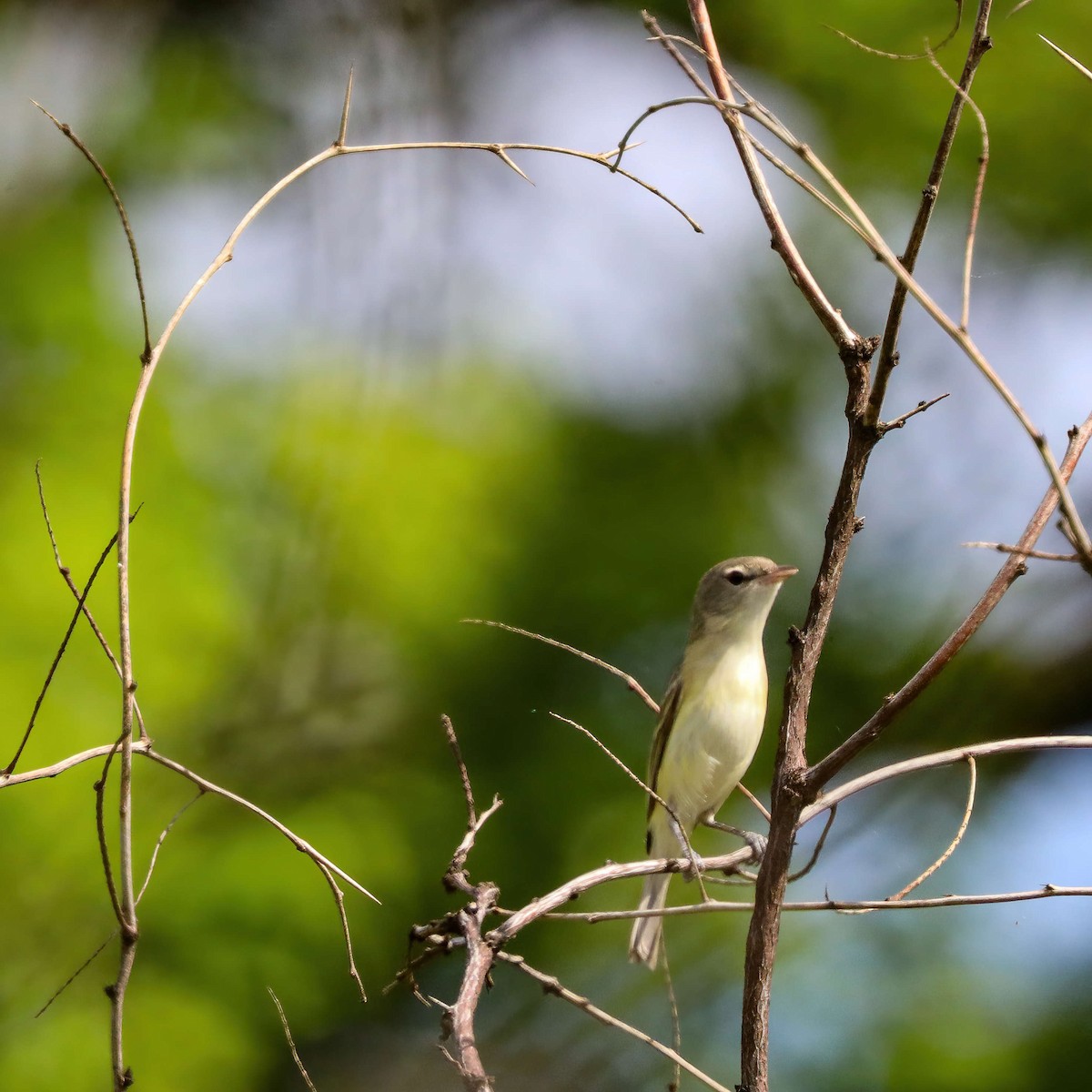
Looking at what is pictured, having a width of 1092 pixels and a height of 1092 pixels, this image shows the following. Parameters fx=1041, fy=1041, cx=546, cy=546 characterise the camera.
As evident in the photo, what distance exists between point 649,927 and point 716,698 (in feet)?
1.63

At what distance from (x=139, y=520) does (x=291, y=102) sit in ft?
3.60

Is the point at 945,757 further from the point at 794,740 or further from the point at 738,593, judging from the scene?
the point at 738,593

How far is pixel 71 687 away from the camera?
1929 millimetres

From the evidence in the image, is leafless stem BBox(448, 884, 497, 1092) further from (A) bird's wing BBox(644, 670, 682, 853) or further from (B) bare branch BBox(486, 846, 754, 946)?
(A) bird's wing BBox(644, 670, 682, 853)

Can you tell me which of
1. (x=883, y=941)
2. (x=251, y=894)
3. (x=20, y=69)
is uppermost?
(x=20, y=69)

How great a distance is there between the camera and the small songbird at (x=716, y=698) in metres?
1.69

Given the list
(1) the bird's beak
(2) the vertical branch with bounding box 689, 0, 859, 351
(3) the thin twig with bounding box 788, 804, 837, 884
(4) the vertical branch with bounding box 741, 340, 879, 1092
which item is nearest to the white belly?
(1) the bird's beak

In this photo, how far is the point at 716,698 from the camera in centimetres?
172

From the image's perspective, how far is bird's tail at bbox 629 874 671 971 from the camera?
185cm

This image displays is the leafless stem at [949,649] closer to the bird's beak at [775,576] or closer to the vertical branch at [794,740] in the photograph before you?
the vertical branch at [794,740]

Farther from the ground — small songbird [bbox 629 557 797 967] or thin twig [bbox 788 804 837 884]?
small songbird [bbox 629 557 797 967]

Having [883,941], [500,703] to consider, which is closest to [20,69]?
[500,703]

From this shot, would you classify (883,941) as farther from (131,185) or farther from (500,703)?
(131,185)

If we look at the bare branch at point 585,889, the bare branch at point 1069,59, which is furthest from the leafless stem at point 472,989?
the bare branch at point 1069,59
